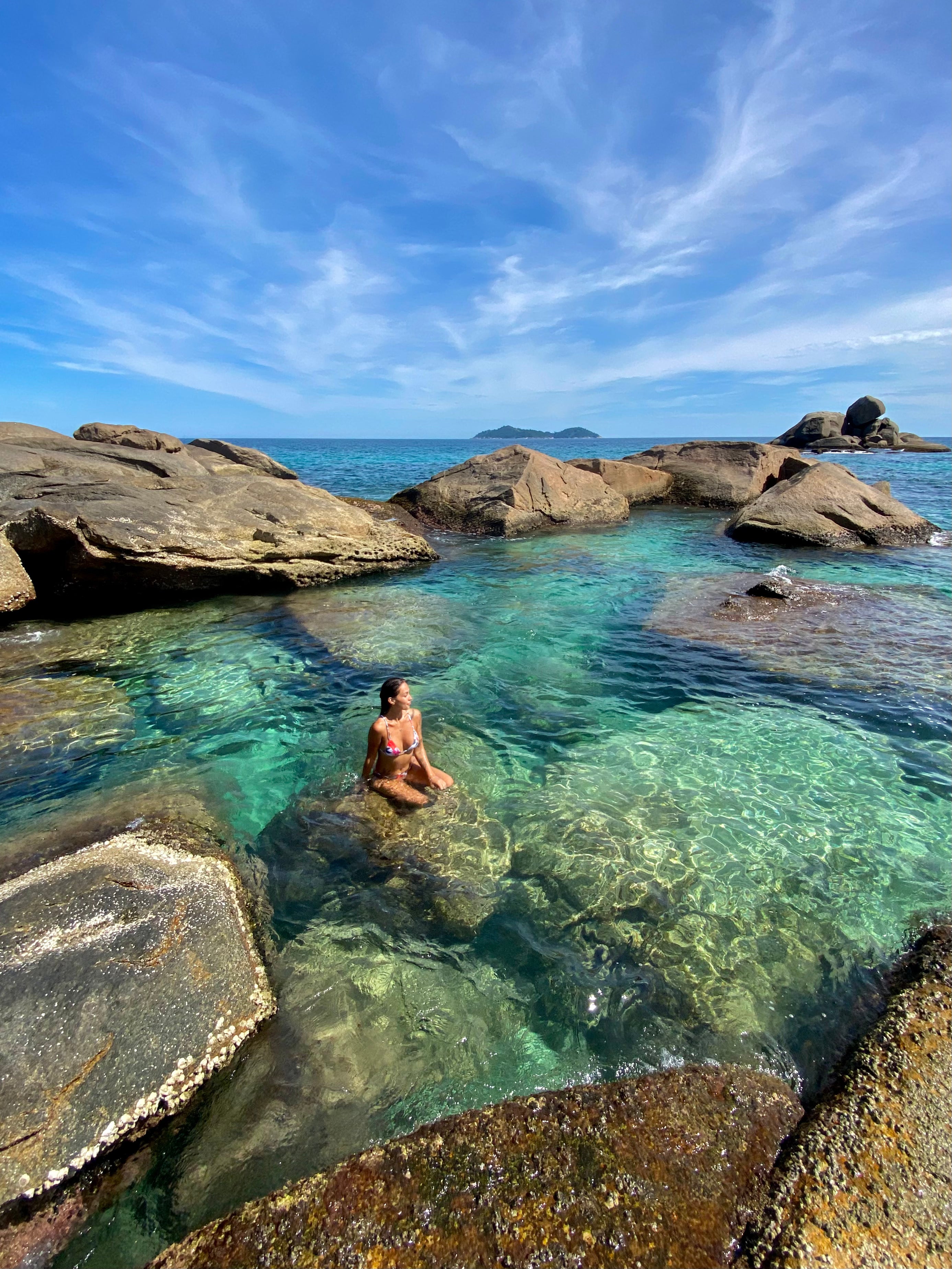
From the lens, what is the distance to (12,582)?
8711mm

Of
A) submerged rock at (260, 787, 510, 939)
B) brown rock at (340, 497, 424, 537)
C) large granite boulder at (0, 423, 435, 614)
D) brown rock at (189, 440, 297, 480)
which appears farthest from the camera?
brown rock at (189, 440, 297, 480)

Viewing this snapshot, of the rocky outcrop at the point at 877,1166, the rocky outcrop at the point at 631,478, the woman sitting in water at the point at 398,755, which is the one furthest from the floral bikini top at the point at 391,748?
the rocky outcrop at the point at 631,478

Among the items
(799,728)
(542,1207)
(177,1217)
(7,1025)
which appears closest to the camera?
(542,1207)

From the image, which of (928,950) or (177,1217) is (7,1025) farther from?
(928,950)

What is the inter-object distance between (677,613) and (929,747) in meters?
4.62

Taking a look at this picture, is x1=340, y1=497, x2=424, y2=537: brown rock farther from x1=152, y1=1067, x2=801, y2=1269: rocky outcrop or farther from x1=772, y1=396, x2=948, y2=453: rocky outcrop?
x1=772, y1=396, x2=948, y2=453: rocky outcrop

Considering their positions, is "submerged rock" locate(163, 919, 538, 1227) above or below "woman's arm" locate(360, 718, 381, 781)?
below

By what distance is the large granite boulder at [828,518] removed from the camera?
649 inches

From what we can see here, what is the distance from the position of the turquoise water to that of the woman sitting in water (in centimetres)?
28

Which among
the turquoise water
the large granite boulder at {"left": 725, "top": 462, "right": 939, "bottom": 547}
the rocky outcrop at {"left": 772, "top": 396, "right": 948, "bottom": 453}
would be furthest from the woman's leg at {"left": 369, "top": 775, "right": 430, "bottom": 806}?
the rocky outcrop at {"left": 772, "top": 396, "right": 948, "bottom": 453}

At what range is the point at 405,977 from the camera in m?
3.52

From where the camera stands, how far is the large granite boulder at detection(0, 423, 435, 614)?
958cm

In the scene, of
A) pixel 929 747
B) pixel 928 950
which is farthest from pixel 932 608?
pixel 928 950

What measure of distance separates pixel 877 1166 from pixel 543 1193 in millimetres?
1287
